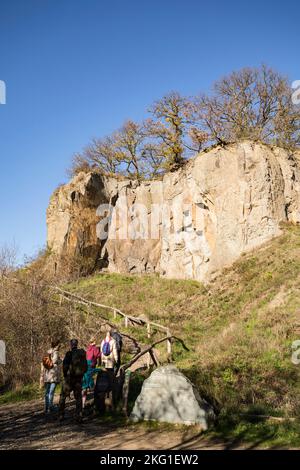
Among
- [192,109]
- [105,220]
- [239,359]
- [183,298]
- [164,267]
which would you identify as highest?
[192,109]

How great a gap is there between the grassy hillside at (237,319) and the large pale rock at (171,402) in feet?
3.63

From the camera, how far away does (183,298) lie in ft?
83.6

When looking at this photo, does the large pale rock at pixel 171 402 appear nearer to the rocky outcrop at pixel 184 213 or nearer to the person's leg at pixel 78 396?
the person's leg at pixel 78 396

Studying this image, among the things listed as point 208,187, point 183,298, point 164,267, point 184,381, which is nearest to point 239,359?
point 184,381

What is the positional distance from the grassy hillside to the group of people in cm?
252

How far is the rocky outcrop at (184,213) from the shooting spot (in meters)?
25.9

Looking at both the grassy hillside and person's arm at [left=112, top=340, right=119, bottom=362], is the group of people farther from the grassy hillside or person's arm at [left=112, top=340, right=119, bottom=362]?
the grassy hillside

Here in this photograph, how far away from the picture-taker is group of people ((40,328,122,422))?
357 inches

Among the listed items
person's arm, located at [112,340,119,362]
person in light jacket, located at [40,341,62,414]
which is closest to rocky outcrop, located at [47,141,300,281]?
person's arm, located at [112,340,119,362]

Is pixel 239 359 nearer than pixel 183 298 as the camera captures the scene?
Yes

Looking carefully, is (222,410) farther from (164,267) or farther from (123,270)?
(123,270)
